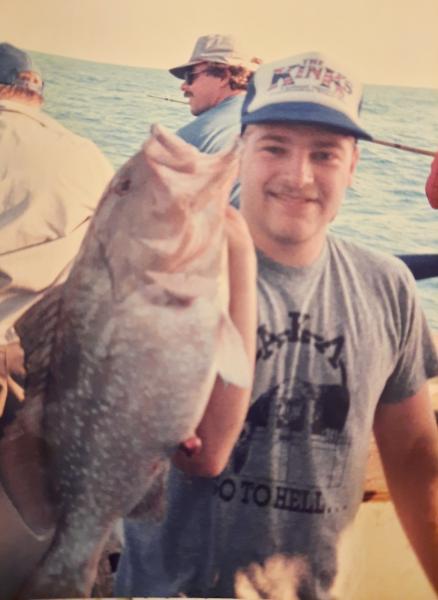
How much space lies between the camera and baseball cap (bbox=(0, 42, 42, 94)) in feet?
6.54

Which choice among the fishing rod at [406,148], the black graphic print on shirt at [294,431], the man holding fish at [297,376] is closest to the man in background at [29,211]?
the man holding fish at [297,376]

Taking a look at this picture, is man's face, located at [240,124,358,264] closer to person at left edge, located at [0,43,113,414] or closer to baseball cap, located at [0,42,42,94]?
person at left edge, located at [0,43,113,414]

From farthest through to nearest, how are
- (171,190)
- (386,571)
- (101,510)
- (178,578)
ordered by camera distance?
(386,571)
(178,578)
(101,510)
(171,190)

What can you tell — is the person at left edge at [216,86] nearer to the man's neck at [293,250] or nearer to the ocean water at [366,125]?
the ocean water at [366,125]

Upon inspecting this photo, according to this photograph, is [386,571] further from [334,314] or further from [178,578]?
[334,314]

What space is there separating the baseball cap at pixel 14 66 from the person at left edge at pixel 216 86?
349 mm

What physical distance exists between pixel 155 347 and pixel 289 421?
15.9 inches

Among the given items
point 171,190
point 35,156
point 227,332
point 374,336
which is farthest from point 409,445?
point 35,156

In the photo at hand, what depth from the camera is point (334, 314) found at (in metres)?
2.05

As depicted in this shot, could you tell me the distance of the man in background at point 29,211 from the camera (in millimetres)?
1945

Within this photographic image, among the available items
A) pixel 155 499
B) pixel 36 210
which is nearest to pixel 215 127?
pixel 36 210

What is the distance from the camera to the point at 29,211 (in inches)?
76.5

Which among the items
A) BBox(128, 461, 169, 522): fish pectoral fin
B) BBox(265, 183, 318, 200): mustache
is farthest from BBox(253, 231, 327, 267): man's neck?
BBox(128, 461, 169, 522): fish pectoral fin

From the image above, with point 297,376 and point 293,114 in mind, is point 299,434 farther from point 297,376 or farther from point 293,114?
point 293,114
